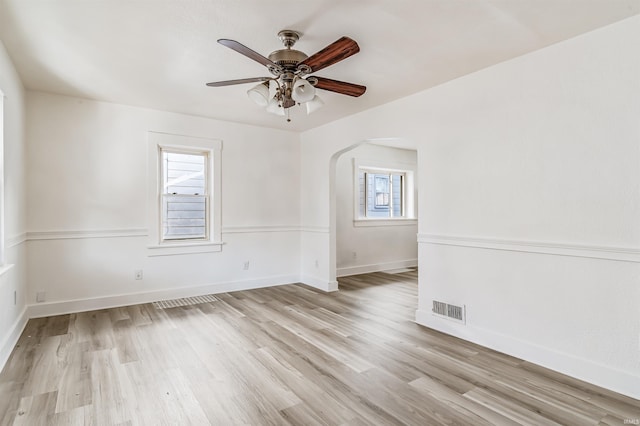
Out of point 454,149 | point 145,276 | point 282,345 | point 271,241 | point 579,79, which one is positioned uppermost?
point 579,79

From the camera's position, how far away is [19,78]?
3252mm

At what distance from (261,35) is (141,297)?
351cm

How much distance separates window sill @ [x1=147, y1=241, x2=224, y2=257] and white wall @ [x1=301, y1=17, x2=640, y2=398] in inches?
113

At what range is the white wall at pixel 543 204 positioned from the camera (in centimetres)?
227

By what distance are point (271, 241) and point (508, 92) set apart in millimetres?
3729

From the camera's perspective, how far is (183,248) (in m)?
4.58

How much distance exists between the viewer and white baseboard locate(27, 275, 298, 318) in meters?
3.76

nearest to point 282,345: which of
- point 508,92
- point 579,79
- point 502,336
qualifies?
point 502,336

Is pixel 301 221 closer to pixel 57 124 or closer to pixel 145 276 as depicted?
pixel 145 276

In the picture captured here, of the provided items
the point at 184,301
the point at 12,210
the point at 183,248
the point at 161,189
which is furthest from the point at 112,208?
the point at 184,301

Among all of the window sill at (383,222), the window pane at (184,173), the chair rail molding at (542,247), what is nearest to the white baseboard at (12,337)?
the window pane at (184,173)

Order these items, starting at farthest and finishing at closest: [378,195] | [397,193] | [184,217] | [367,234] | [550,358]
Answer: [397,193] < [378,195] < [367,234] < [184,217] < [550,358]

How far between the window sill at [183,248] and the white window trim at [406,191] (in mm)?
2656

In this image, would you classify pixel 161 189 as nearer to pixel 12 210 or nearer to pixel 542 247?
pixel 12 210
